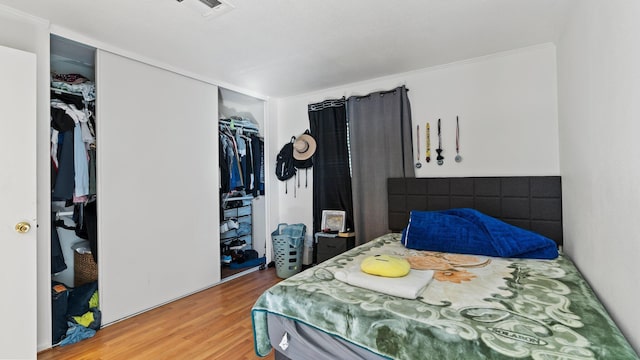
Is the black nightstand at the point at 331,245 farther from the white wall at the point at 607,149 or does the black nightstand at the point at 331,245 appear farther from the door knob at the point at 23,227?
the door knob at the point at 23,227

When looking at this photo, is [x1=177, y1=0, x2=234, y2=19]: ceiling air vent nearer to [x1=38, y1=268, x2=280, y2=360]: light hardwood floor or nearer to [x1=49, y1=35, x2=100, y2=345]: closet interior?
[x1=49, y1=35, x2=100, y2=345]: closet interior

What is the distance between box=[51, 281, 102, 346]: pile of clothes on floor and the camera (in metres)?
2.21

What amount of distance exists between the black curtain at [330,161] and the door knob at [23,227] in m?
2.72

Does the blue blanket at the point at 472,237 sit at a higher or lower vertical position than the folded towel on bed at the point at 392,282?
higher

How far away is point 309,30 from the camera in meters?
2.27

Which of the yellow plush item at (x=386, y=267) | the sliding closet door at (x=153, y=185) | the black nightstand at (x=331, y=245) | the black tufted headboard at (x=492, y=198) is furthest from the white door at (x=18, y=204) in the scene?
the black tufted headboard at (x=492, y=198)

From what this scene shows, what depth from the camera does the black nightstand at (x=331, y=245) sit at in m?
3.48

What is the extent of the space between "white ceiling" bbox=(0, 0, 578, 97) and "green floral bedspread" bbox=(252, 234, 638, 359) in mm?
1744

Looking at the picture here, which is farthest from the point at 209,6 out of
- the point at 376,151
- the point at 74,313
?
the point at 74,313

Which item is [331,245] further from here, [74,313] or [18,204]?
[18,204]

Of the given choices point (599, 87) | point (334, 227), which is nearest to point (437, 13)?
point (599, 87)

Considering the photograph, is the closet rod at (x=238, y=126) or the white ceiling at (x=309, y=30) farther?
the closet rod at (x=238, y=126)

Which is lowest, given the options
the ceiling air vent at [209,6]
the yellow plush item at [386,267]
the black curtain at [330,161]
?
the yellow plush item at [386,267]

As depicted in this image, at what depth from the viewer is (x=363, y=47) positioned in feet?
8.57
